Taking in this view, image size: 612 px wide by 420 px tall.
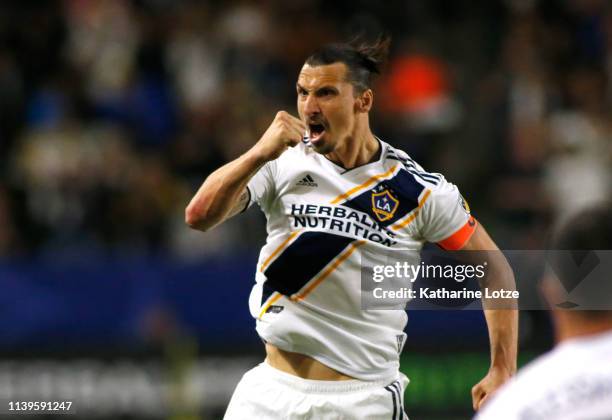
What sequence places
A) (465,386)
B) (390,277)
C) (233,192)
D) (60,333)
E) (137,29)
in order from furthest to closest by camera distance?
(137,29)
(60,333)
(465,386)
(390,277)
(233,192)

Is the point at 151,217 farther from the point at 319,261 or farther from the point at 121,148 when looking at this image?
the point at 319,261

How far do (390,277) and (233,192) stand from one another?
0.88 m

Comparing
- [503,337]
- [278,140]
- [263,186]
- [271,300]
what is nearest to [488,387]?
[503,337]

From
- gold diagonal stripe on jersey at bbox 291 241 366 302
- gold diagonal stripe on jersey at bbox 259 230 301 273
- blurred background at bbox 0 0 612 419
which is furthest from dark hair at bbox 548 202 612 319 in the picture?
blurred background at bbox 0 0 612 419

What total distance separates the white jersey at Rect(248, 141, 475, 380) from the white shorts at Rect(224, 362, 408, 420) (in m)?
0.08

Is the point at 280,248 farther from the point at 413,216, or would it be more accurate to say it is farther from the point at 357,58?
the point at 357,58

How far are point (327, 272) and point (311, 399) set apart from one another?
58 centimetres

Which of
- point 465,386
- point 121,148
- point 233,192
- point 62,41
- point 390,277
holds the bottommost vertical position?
point 465,386

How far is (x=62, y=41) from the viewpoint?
13.1 m

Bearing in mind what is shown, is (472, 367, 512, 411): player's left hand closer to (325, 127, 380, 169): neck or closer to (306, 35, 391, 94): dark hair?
(325, 127, 380, 169): neck

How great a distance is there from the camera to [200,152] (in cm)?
1152

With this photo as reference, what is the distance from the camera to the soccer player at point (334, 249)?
536 cm

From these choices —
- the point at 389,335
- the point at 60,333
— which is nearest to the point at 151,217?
the point at 60,333

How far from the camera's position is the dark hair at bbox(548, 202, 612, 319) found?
2.98 meters
